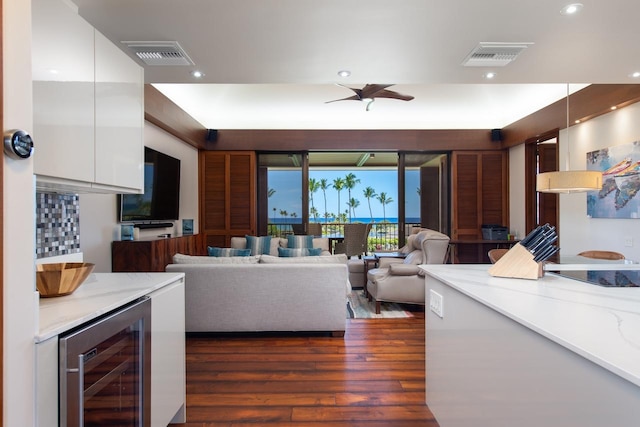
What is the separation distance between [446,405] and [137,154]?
2283 millimetres

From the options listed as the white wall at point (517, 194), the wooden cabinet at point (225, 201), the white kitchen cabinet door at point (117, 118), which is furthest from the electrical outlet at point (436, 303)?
the wooden cabinet at point (225, 201)

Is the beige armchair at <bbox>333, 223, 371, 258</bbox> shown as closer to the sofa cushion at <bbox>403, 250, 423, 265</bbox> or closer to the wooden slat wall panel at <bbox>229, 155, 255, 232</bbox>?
the wooden slat wall panel at <bbox>229, 155, 255, 232</bbox>

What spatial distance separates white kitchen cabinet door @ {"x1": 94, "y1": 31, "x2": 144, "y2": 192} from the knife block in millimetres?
2064

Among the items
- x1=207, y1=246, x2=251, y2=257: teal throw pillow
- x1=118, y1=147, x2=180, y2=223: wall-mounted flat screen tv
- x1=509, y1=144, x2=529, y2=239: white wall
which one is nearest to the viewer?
x1=118, y1=147, x2=180, y2=223: wall-mounted flat screen tv

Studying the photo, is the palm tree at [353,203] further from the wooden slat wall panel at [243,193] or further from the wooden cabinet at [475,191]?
the wooden slat wall panel at [243,193]

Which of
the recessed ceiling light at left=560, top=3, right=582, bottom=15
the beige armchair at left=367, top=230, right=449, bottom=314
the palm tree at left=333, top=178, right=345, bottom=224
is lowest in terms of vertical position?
the beige armchair at left=367, top=230, right=449, bottom=314

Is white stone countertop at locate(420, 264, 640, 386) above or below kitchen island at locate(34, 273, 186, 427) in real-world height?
above

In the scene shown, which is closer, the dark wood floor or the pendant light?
the dark wood floor

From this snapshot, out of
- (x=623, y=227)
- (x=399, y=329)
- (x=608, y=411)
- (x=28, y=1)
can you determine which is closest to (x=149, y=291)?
(x=28, y=1)

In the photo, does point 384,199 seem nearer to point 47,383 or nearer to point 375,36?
point 375,36

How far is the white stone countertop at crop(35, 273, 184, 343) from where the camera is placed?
3.96 ft

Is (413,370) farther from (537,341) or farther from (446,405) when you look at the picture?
(537,341)

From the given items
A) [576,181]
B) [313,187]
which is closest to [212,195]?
[313,187]

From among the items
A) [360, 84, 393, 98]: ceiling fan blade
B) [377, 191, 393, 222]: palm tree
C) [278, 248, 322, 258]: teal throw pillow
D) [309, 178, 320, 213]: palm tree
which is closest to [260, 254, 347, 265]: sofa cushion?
[278, 248, 322, 258]: teal throw pillow
